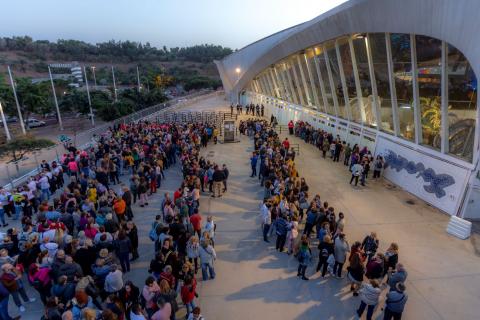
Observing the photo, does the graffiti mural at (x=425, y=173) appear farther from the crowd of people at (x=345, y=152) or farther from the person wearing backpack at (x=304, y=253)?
the person wearing backpack at (x=304, y=253)

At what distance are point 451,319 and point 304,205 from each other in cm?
455

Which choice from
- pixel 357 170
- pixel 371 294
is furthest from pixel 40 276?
pixel 357 170

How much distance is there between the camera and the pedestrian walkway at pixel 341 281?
261 inches

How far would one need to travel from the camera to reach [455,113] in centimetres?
1084

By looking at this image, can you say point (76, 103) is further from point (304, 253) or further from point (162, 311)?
point (162, 311)

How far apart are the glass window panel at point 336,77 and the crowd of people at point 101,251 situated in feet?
35.0

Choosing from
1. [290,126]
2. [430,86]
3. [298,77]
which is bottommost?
[290,126]

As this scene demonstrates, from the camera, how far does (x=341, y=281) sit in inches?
295

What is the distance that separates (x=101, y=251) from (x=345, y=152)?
1372 cm

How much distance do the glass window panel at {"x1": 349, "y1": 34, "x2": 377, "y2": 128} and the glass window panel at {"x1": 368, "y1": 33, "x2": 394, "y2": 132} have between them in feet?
2.06

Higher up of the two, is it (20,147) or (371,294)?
(371,294)

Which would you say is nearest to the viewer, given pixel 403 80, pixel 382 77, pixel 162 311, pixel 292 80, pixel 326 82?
pixel 162 311

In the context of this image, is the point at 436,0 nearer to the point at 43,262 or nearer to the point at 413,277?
the point at 413,277

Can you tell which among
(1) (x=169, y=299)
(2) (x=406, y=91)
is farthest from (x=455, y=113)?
(1) (x=169, y=299)
